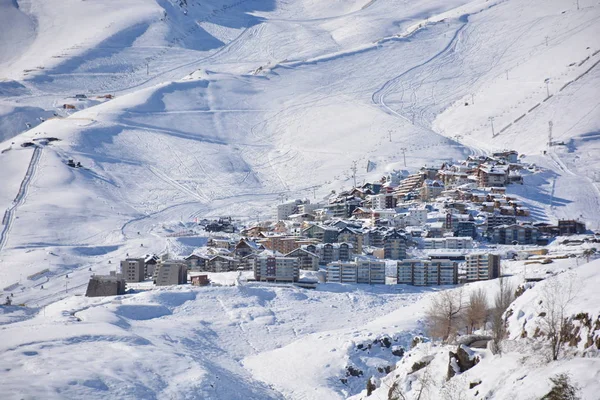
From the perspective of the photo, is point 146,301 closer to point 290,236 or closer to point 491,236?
point 290,236

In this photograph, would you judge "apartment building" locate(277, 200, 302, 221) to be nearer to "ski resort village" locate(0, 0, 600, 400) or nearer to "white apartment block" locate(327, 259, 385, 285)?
"ski resort village" locate(0, 0, 600, 400)

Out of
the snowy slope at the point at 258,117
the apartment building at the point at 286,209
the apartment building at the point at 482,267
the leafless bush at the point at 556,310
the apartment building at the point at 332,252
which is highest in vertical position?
the snowy slope at the point at 258,117

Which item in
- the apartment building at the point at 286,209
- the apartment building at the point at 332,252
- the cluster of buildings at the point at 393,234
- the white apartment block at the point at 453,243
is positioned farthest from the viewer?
the apartment building at the point at 286,209

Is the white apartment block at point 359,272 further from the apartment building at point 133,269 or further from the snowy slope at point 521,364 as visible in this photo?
the snowy slope at point 521,364

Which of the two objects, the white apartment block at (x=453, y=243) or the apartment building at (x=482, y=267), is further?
the white apartment block at (x=453, y=243)

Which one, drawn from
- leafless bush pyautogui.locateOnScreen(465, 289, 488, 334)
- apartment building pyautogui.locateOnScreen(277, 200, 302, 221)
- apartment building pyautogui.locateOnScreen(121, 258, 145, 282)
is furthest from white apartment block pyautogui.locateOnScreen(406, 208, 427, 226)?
leafless bush pyautogui.locateOnScreen(465, 289, 488, 334)

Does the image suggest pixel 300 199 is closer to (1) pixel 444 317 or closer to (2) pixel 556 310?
(1) pixel 444 317

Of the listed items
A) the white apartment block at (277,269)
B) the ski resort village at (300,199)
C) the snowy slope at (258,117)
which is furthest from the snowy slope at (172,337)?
the snowy slope at (258,117)
